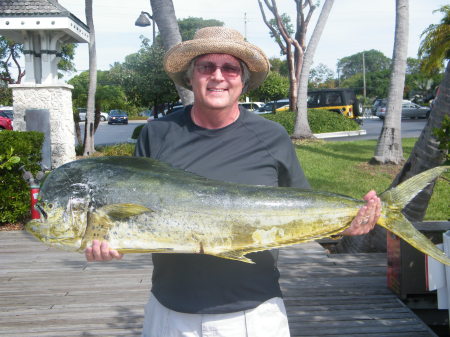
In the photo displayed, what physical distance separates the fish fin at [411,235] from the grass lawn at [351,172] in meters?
6.16

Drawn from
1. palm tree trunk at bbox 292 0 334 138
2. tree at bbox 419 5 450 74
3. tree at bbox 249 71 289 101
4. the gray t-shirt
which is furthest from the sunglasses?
tree at bbox 249 71 289 101

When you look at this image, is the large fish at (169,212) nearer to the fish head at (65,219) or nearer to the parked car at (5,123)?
the fish head at (65,219)

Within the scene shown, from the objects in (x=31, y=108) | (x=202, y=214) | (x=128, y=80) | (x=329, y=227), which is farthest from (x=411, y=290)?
(x=128, y=80)

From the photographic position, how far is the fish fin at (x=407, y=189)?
207 cm

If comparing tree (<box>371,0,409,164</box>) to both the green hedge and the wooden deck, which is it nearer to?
the wooden deck

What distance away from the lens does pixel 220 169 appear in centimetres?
221

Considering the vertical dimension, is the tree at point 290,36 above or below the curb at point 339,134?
above

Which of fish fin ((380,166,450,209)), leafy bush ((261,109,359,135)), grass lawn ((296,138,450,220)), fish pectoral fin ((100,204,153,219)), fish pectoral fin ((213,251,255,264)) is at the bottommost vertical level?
grass lawn ((296,138,450,220))

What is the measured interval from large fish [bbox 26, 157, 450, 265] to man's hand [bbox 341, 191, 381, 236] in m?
0.05

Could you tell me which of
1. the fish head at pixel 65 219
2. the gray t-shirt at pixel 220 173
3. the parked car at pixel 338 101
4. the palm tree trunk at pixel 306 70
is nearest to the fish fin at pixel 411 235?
the gray t-shirt at pixel 220 173

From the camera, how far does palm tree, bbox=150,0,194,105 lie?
6.23 meters

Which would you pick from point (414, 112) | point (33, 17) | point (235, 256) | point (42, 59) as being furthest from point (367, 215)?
point (414, 112)

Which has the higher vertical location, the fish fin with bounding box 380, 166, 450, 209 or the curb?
the fish fin with bounding box 380, 166, 450, 209

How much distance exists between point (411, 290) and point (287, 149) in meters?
2.79
